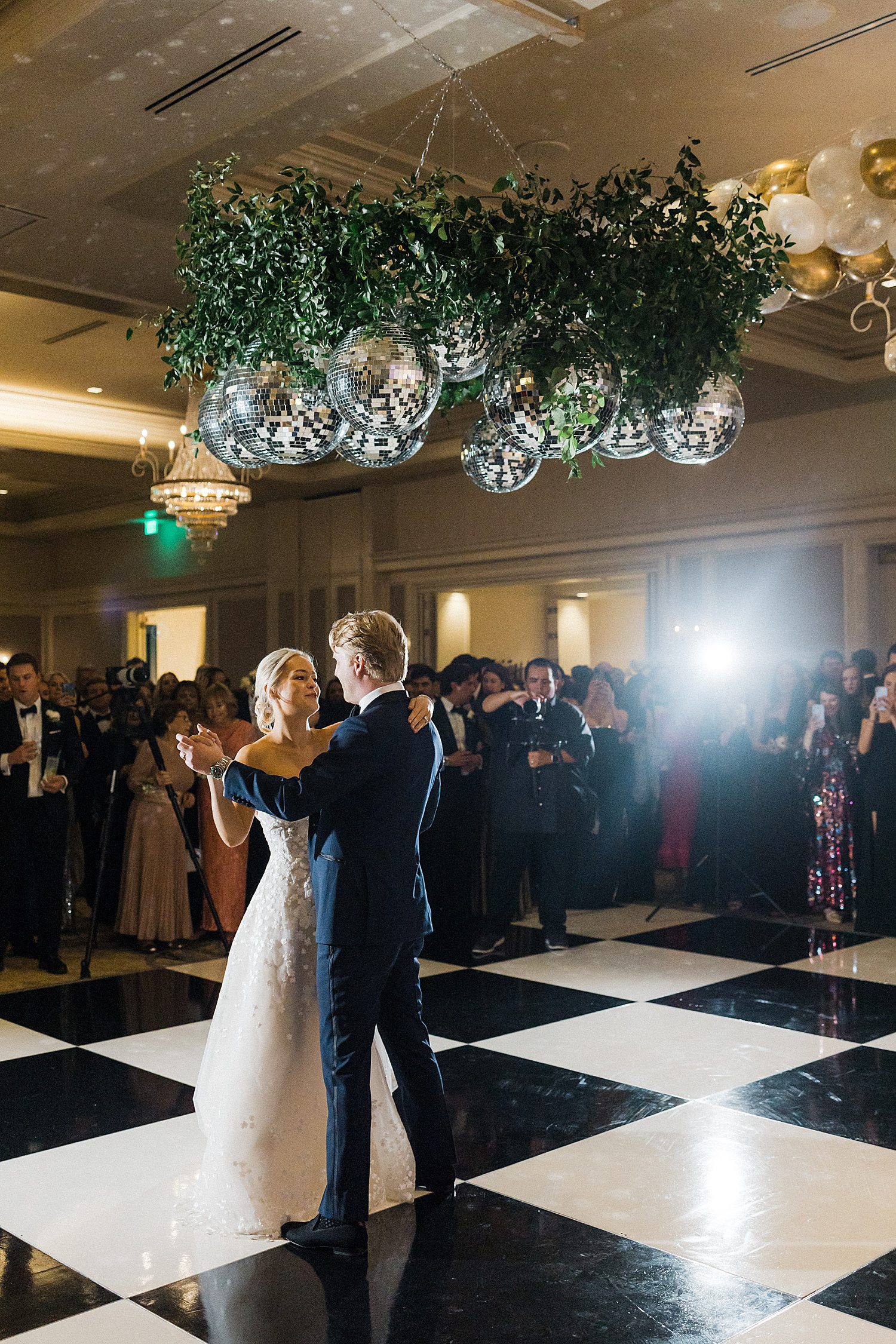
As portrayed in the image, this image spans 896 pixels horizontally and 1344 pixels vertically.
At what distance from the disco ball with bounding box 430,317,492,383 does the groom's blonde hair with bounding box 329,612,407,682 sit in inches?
23.0

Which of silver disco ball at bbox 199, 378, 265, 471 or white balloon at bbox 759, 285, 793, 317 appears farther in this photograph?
white balloon at bbox 759, 285, 793, 317

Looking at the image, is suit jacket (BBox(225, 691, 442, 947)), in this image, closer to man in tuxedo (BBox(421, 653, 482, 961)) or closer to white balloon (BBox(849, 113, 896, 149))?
white balloon (BBox(849, 113, 896, 149))

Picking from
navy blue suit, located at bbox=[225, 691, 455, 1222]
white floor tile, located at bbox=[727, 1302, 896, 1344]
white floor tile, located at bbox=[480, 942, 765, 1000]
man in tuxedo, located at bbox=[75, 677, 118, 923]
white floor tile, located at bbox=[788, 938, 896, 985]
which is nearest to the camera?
white floor tile, located at bbox=[727, 1302, 896, 1344]

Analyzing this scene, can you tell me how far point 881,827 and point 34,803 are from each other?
434cm

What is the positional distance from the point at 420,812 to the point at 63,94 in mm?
2880

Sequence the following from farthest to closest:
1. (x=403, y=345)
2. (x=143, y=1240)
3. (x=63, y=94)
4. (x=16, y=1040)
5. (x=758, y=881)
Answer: (x=758, y=881), (x=16, y=1040), (x=63, y=94), (x=143, y=1240), (x=403, y=345)

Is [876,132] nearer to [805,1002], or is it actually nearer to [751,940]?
[805,1002]

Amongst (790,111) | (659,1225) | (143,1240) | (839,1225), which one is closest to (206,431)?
(143,1240)

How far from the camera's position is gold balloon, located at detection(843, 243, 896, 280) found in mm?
4102

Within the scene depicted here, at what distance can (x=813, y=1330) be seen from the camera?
246cm

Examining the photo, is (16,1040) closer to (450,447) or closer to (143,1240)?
(143,1240)

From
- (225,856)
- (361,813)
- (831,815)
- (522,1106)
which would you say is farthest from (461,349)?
(831,815)

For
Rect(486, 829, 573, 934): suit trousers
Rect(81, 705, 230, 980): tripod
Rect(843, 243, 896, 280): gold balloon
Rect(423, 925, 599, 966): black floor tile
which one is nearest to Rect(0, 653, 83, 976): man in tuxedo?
Rect(81, 705, 230, 980): tripod

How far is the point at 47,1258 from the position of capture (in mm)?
2809
